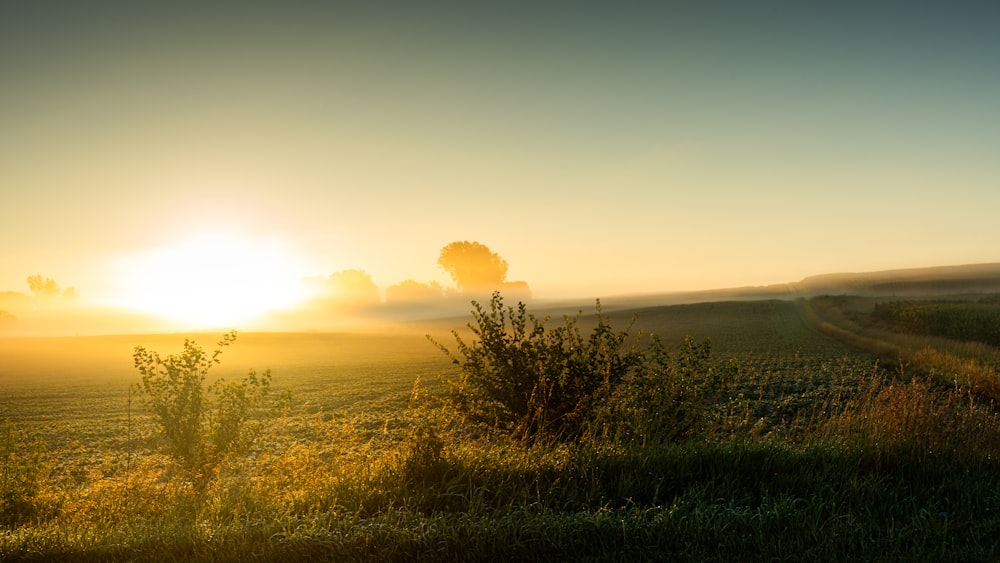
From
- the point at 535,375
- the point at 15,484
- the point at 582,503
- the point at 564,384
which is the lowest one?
the point at 582,503

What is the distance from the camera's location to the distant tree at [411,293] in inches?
6772

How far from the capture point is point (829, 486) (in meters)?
6.90

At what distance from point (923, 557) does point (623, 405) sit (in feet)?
18.6

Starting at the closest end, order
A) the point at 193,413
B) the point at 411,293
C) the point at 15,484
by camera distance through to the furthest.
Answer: the point at 15,484 → the point at 193,413 → the point at 411,293

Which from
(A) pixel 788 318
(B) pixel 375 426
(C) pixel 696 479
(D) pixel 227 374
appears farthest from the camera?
(A) pixel 788 318

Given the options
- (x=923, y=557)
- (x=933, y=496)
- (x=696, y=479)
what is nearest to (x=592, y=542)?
(x=696, y=479)

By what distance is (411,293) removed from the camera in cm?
17288

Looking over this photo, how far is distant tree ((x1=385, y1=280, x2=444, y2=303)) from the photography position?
564 ft

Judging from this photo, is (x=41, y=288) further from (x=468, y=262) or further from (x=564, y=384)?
(x=564, y=384)

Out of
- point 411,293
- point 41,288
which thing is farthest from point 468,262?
point 41,288

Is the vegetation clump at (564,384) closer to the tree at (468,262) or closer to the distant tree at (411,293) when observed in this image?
the tree at (468,262)

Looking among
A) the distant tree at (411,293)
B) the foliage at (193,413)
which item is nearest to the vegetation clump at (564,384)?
the foliage at (193,413)

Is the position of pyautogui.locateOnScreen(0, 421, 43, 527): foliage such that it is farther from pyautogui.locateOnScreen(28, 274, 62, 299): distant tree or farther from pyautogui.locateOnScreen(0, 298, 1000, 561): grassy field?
pyautogui.locateOnScreen(28, 274, 62, 299): distant tree

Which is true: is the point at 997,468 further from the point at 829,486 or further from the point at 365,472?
the point at 365,472
